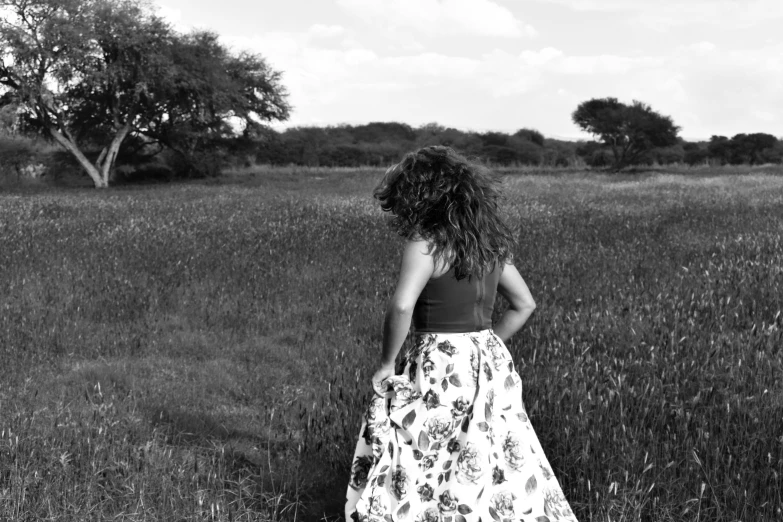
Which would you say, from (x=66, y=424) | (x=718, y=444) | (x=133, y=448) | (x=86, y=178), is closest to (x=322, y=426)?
(x=133, y=448)

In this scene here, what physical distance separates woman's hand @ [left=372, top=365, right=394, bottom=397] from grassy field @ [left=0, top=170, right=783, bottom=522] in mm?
952

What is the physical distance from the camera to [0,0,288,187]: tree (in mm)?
33156

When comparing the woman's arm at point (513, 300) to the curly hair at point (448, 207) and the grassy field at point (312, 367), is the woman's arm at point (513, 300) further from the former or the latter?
the grassy field at point (312, 367)

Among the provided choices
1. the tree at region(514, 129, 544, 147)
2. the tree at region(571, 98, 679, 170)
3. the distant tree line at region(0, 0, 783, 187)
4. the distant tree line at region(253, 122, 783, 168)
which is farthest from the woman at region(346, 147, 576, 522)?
the tree at region(514, 129, 544, 147)

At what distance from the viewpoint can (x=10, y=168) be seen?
4738 centimetres

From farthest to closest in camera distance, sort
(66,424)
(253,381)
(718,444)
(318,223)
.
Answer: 1. (318,223)
2. (253,381)
3. (66,424)
4. (718,444)

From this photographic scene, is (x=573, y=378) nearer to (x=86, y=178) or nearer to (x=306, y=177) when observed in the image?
(x=306, y=177)

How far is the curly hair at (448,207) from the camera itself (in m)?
3.31

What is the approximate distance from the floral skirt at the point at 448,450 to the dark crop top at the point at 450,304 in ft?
0.15

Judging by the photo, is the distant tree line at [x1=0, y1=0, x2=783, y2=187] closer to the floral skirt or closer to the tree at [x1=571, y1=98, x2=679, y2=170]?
the tree at [x1=571, y1=98, x2=679, y2=170]

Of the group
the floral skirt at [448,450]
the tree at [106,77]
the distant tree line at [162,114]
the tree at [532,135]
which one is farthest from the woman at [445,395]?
the tree at [532,135]

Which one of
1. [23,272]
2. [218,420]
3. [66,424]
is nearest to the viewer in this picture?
[66,424]

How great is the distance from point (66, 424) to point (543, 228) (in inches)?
417

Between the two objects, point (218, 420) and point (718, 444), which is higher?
point (718, 444)
